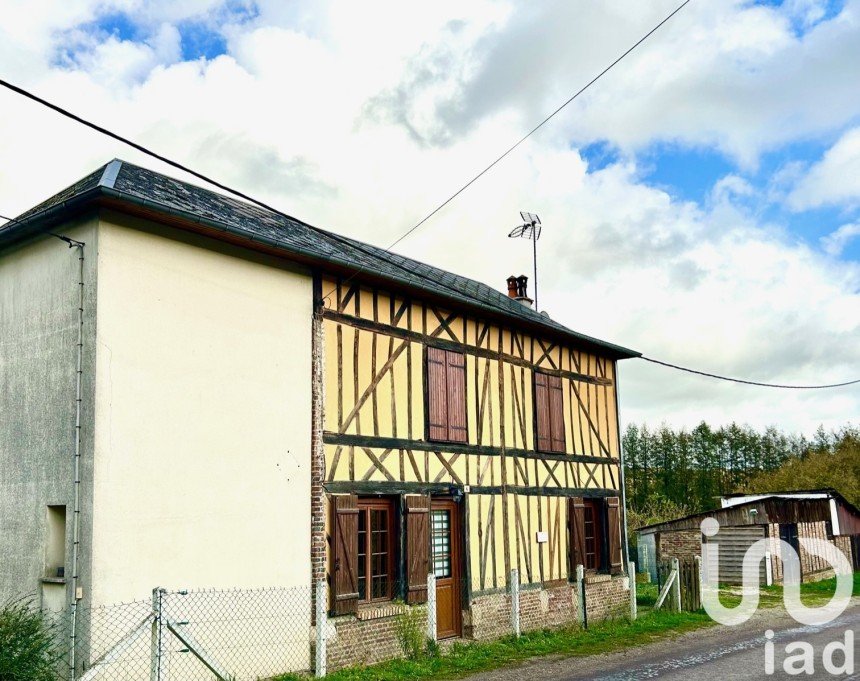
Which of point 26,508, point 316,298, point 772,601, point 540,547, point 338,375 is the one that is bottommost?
point 772,601

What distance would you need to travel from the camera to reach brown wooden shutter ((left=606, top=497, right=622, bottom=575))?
16391 mm

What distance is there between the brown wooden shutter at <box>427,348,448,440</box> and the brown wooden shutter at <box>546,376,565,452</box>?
327 cm

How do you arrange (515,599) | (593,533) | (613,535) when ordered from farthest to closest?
(613,535) < (593,533) < (515,599)

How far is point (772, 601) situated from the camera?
1922 cm

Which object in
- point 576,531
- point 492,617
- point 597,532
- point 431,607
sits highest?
point 576,531

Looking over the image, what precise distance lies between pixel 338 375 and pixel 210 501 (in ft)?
8.27

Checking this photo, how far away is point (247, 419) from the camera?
9758 mm

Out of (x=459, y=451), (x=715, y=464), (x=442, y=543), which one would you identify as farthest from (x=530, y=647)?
(x=715, y=464)

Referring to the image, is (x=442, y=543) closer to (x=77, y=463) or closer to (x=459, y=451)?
(x=459, y=451)

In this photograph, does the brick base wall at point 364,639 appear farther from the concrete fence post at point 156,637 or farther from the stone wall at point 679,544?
the stone wall at point 679,544

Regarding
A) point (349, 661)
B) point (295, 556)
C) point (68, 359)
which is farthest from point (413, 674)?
point (68, 359)

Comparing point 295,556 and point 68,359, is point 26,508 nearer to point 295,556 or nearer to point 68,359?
point 68,359

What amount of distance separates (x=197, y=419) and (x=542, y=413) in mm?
7529

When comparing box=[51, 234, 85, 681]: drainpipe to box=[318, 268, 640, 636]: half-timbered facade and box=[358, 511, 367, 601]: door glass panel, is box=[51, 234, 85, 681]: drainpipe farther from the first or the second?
box=[358, 511, 367, 601]: door glass panel
